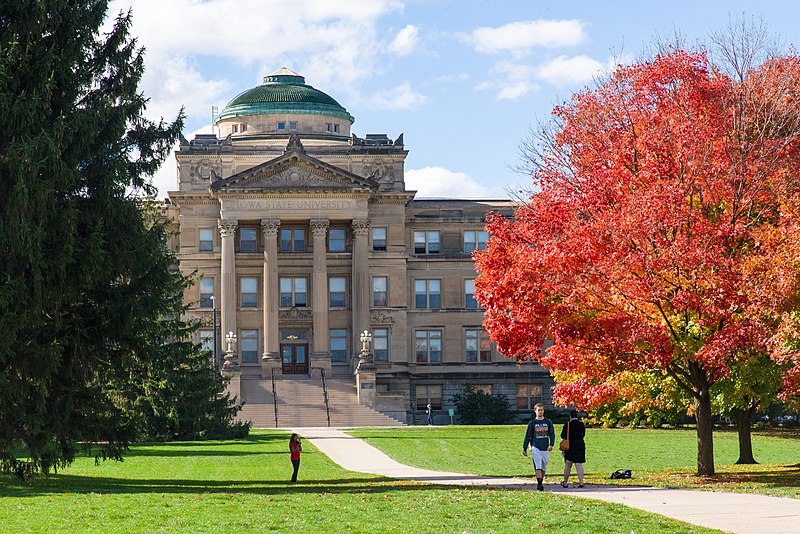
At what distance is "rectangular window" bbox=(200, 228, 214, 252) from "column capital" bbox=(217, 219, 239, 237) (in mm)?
2464

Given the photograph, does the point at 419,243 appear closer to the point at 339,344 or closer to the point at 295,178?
the point at 339,344

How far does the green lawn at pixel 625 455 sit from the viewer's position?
3066cm

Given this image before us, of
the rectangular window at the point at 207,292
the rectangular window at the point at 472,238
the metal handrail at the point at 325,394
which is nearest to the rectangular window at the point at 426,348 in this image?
the rectangular window at the point at 472,238

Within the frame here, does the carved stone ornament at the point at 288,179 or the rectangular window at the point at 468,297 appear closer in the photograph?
the carved stone ornament at the point at 288,179

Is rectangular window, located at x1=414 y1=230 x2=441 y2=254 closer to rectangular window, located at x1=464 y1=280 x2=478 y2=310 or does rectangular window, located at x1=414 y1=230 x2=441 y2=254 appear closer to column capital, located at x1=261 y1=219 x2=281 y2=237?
rectangular window, located at x1=464 y1=280 x2=478 y2=310

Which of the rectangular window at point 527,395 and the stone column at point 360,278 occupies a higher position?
the stone column at point 360,278

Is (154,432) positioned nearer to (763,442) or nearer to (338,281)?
(763,442)

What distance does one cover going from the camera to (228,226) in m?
85.8

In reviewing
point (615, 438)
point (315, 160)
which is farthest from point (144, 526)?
point (315, 160)

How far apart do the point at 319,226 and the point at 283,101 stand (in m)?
15.1

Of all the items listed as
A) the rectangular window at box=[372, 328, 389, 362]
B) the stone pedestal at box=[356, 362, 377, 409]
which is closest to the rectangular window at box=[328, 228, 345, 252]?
the rectangular window at box=[372, 328, 389, 362]

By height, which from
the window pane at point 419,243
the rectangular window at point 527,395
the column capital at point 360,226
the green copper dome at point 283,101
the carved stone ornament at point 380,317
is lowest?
the rectangular window at point 527,395

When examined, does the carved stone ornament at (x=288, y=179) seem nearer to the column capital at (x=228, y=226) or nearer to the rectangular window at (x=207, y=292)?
the column capital at (x=228, y=226)

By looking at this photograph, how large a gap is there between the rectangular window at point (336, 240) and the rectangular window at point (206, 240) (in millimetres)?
7870
